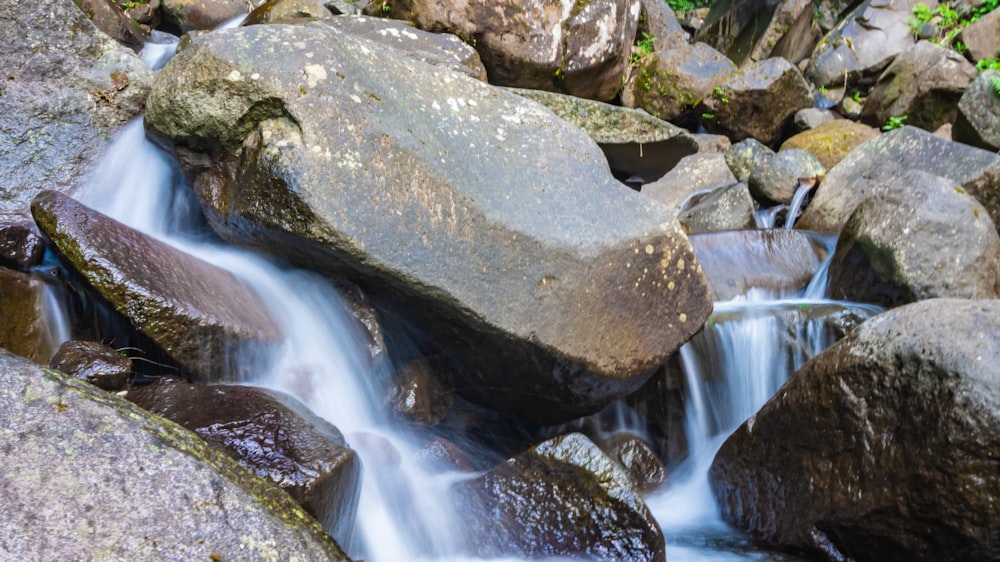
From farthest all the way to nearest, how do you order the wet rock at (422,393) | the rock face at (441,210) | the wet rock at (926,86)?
the wet rock at (926,86), the wet rock at (422,393), the rock face at (441,210)

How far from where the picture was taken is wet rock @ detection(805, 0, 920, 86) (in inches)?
481

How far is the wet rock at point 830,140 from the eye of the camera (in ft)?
30.7

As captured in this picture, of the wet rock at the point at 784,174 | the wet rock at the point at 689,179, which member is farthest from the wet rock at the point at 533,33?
the wet rock at the point at 784,174

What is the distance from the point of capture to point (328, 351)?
11.6 feet

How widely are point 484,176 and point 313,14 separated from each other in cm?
396

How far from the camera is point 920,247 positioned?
5109 millimetres

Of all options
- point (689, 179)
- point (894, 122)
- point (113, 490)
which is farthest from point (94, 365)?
point (894, 122)

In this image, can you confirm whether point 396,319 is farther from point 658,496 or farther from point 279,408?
point 658,496

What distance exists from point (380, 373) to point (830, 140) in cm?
808

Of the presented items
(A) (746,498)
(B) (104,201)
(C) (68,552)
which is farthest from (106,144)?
(A) (746,498)

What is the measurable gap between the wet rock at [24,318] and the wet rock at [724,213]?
5826mm

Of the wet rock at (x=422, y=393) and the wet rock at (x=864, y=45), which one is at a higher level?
the wet rock at (x=864, y=45)

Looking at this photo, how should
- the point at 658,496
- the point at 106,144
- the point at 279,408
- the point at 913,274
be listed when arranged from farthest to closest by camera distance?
the point at 913,274, the point at 106,144, the point at 658,496, the point at 279,408

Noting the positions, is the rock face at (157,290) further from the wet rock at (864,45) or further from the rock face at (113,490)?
the wet rock at (864,45)
